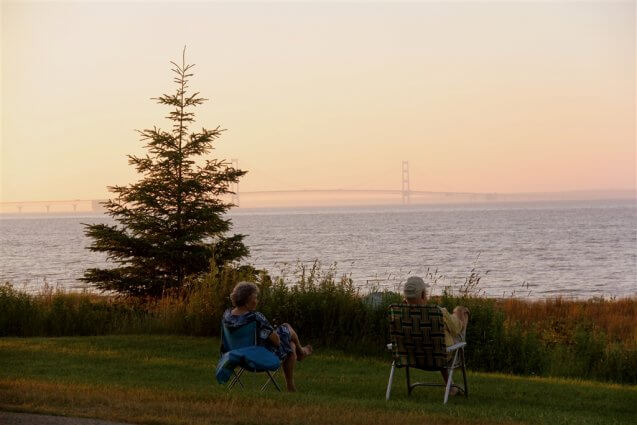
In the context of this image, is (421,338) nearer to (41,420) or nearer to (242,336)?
(242,336)

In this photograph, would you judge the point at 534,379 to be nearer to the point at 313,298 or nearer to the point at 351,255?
the point at 313,298

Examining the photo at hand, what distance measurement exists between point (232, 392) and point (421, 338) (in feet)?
6.04

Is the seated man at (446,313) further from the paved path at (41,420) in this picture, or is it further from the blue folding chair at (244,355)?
the paved path at (41,420)

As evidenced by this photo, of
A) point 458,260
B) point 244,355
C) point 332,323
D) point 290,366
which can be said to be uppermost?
point 244,355

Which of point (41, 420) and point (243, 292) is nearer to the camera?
point (41, 420)

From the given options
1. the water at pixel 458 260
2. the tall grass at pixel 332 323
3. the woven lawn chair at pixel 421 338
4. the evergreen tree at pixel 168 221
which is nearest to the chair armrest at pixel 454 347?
the woven lawn chair at pixel 421 338

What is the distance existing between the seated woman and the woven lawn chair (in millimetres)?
1000

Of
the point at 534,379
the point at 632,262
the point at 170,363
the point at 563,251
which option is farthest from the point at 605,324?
the point at 563,251

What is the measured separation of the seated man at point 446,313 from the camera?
28.6 feet

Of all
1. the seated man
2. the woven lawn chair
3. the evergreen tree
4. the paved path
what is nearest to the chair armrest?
the woven lawn chair

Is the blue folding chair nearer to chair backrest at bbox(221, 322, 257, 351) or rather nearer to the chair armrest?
chair backrest at bbox(221, 322, 257, 351)

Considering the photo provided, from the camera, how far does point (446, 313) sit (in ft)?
29.1

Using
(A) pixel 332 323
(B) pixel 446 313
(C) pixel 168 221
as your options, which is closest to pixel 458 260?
(C) pixel 168 221

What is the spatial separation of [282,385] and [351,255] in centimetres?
5237
